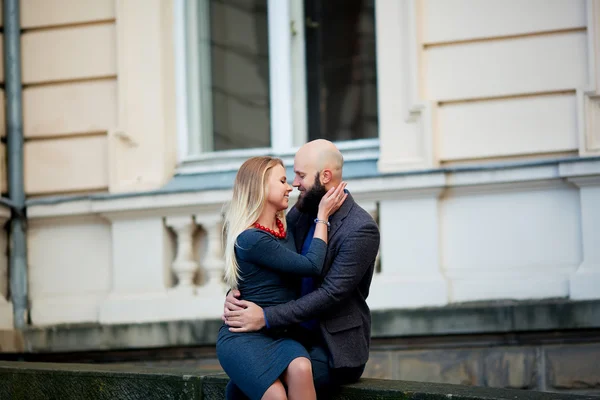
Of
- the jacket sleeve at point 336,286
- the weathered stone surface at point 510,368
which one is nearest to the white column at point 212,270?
the weathered stone surface at point 510,368

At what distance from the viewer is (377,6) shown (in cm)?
734

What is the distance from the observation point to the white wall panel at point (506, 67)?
6.84m

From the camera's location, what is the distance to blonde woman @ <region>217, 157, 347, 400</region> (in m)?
4.46

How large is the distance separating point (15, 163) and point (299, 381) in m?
4.15

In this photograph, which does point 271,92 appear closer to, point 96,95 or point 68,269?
point 96,95

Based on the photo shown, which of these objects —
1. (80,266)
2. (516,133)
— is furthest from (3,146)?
(516,133)

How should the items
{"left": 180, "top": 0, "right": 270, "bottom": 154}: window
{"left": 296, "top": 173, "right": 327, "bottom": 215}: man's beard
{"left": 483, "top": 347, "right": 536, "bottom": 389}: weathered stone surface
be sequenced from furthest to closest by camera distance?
{"left": 180, "top": 0, "right": 270, "bottom": 154}: window
{"left": 483, "top": 347, "right": 536, "bottom": 389}: weathered stone surface
{"left": 296, "top": 173, "right": 327, "bottom": 215}: man's beard

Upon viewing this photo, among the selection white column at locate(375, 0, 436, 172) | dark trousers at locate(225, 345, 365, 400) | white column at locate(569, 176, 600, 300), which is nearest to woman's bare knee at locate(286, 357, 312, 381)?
dark trousers at locate(225, 345, 365, 400)

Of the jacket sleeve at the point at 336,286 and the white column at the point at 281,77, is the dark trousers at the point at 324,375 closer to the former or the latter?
the jacket sleeve at the point at 336,286

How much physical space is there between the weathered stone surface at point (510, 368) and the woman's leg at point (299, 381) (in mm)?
2529

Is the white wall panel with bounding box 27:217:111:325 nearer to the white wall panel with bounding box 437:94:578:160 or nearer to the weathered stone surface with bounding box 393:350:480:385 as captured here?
the weathered stone surface with bounding box 393:350:480:385

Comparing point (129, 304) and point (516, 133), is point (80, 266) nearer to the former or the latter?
point (129, 304)

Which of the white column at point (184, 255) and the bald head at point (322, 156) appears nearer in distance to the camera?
the bald head at point (322, 156)

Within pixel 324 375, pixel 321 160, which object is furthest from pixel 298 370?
pixel 321 160
